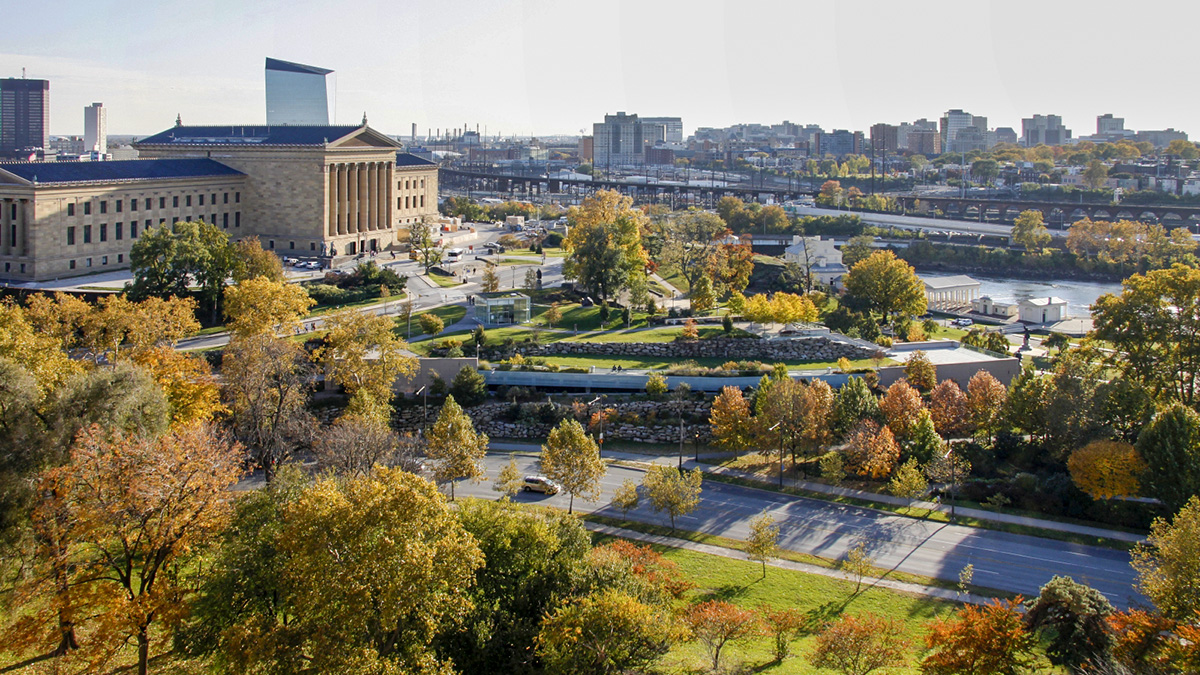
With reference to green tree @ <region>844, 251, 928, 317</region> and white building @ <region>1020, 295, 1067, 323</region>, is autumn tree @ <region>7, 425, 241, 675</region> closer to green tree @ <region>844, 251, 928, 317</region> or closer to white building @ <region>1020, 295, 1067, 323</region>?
green tree @ <region>844, 251, 928, 317</region>

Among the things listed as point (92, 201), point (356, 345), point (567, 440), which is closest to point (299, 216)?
point (92, 201)

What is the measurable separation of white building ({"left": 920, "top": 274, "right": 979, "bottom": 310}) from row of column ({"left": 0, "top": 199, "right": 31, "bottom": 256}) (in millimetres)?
71269

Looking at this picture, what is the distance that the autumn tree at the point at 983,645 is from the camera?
24.2 meters

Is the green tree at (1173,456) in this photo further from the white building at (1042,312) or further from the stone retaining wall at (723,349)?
the white building at (1042,312)

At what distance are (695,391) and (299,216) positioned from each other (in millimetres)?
45583

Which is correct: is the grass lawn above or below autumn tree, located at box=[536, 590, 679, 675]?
above

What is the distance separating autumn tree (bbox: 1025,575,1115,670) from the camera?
2611 centimetres

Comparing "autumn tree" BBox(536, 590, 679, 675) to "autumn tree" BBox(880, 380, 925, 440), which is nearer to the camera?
"autumn tree" BBox(536, 590, 679, 675)

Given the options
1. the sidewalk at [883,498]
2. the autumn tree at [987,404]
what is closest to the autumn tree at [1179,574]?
the sidewalk at [883,498]

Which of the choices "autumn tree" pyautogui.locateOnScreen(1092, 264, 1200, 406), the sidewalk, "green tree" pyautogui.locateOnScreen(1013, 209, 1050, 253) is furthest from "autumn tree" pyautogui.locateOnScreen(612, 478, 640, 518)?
"green tree" pyautogui.locateOnScreen(1013, 209, 1050, 253)

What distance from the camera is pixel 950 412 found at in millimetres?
47781

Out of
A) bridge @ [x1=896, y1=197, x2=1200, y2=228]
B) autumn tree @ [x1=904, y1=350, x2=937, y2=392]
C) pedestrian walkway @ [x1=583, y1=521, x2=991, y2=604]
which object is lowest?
pedestrian walkway @ [x1=583, y1=521, x2=991, y2=604]

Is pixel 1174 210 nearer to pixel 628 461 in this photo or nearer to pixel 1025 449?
pixel 1025 449

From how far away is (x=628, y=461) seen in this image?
152ft
